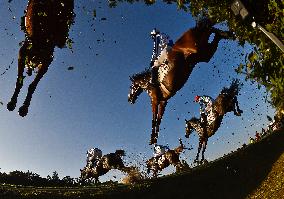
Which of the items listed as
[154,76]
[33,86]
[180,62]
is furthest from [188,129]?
[33,86]

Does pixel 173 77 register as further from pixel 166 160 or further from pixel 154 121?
pixel 166 160

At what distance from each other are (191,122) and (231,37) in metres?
13.1

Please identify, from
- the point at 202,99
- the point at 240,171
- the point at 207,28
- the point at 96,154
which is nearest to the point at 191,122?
the point at 202,99

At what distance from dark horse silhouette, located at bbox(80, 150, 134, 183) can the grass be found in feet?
53.9

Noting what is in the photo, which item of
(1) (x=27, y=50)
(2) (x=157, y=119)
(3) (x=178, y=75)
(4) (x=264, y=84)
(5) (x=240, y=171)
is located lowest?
(5) (x=240, y=171)

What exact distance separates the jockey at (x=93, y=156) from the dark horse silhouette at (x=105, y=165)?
0.43 metres

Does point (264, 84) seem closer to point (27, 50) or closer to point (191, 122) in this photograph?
point (27, 50)

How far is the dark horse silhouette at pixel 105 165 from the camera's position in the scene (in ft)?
87.0

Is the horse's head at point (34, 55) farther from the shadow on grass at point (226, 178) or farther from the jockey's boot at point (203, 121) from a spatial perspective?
the jockey's boot at point (203, 121)

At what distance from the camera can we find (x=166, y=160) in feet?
83.6

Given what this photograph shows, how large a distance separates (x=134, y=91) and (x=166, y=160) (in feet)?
34.2

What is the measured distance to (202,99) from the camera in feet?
73.0

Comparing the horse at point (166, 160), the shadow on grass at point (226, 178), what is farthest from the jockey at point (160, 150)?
the shadow on grass at point (226, 178)

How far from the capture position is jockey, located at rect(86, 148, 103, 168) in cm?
2819
